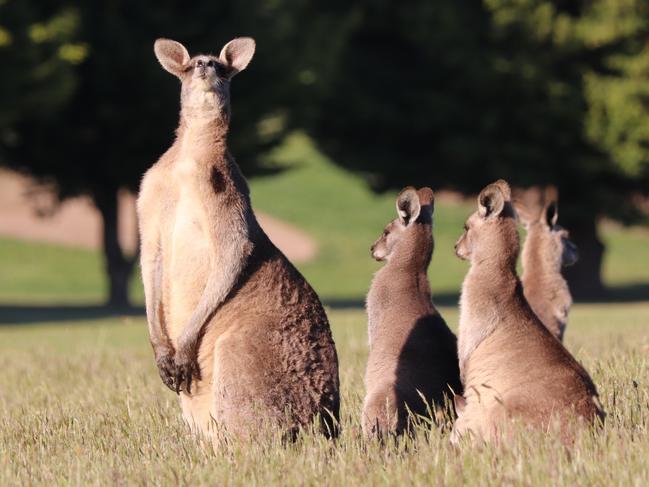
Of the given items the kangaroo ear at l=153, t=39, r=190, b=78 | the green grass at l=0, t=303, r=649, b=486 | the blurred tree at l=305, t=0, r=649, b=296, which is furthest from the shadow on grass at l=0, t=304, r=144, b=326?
the kangaroo ear at l=153, t=39, r=190, b=78

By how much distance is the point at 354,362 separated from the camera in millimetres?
11516

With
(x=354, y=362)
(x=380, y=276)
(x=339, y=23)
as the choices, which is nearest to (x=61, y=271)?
(x=339, y=23)

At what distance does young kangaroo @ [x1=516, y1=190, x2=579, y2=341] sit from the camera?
11.0 meters

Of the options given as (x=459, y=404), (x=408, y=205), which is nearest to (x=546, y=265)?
(x=408, y=205)

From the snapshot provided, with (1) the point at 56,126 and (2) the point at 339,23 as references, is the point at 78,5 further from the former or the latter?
(2) the point at 339,23

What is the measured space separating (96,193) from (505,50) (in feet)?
31.5

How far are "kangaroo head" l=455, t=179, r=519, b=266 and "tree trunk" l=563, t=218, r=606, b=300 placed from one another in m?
22.9

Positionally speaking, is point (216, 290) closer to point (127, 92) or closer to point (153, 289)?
point (153, 289)

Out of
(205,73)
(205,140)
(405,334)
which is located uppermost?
(205,73)

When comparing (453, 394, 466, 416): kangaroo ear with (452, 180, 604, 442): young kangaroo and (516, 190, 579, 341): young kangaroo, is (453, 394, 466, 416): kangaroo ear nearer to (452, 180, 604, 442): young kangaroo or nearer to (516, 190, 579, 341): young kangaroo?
(452, 180, 604, 442): young kangaroo

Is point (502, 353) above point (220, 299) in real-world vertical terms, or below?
below

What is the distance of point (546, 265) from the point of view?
11.4 metres

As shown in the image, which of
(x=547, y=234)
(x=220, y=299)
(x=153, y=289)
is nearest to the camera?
(x=220, y=299)

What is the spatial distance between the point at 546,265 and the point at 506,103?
18017 mm
